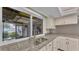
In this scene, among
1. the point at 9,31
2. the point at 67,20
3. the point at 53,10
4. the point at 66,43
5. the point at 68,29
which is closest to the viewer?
the point at 9,31

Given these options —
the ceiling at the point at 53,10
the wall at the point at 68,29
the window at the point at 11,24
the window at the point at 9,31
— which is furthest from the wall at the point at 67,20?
the window at the point at 9,31

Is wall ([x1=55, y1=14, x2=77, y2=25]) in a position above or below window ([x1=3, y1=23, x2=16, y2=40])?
above

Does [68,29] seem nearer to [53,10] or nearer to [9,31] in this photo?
[53,10]

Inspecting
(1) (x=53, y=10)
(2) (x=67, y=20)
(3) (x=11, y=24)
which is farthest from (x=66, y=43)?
(3) (x=11, y=24)

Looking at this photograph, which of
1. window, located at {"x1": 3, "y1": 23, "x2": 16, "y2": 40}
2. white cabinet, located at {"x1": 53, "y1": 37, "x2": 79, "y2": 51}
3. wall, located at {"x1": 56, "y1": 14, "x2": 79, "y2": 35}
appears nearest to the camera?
window, located at {"x1": 3, "y1": 23, "x2": 16, "y2": 40}

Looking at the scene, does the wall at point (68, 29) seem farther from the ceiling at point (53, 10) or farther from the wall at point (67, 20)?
the ceiling at point (53, 10)

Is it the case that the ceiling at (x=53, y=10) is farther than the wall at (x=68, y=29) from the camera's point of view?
No

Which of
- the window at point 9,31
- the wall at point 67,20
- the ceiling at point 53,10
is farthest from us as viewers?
the wall at point 67,20

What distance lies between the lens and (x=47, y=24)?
3.74 metres

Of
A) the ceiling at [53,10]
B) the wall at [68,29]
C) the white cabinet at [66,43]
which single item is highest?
the ceiling at [53,10]

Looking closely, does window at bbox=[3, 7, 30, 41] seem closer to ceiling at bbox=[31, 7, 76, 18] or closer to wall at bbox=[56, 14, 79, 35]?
ceiling at bbox=[31, 7, 76, 18]

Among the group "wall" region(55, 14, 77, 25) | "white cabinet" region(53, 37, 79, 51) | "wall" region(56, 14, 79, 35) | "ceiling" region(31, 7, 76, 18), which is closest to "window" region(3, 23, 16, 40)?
"ceiling" region(31, 7, 76, 18)
